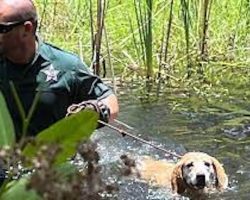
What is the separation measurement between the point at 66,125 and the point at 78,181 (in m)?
0.15

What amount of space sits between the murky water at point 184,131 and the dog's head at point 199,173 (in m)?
0.12

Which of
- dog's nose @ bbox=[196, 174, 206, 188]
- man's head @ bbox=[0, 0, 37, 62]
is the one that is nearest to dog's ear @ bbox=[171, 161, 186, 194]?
dog's nose @ bbox=[196, 174, 206, 188]

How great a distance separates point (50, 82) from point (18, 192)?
3407mm

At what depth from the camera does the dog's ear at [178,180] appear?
5945 mm

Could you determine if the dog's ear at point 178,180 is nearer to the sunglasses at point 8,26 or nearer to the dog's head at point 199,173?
the dog's head at point 199,173

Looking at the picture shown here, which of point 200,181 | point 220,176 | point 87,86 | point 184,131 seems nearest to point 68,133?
point 87,86

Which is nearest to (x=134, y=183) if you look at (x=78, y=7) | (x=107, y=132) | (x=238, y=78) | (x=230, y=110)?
(x=107, y=132)

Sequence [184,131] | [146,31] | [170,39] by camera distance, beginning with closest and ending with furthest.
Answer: [184,131] → [146,31] → [170,39]

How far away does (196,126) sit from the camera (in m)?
7.08

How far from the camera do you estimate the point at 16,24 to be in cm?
387

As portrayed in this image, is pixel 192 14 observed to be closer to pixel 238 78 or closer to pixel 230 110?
pixel 238 78

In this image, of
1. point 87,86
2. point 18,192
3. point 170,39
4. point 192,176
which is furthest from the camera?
point 170,39

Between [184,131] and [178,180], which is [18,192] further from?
[184,131]

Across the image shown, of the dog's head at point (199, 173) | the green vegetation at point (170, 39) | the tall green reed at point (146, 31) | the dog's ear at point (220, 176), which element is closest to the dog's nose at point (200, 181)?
the dog's head at point (199, 173)
